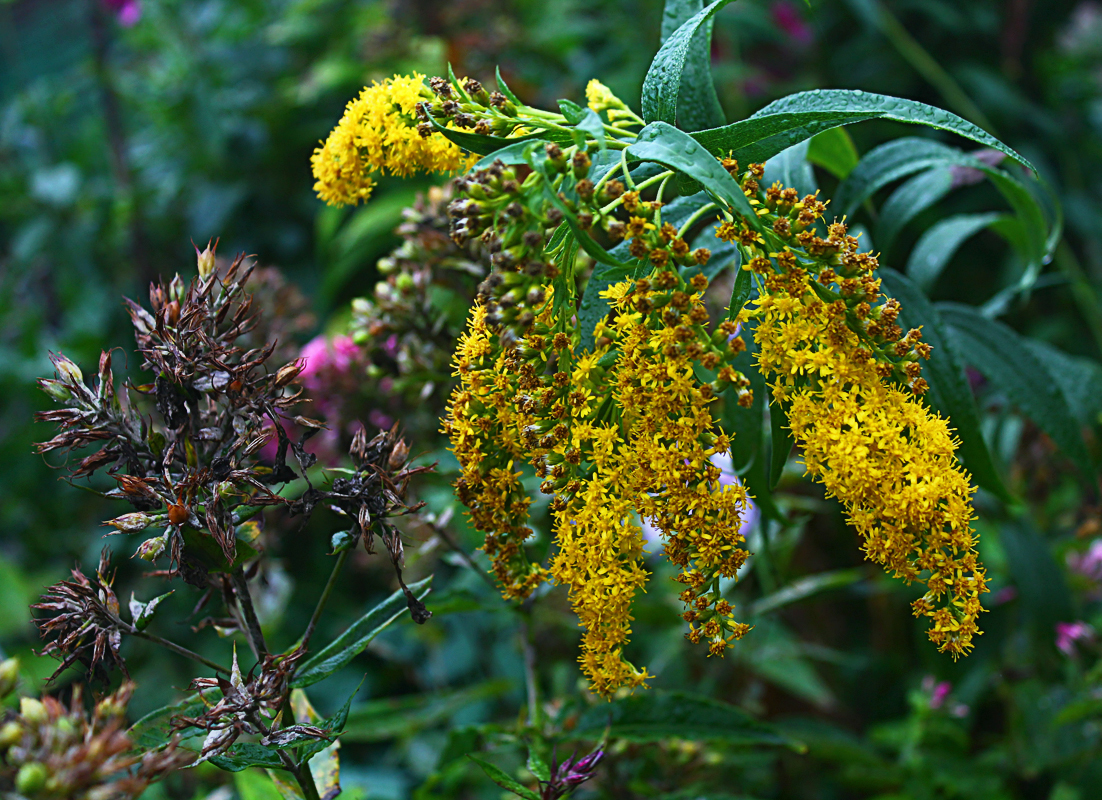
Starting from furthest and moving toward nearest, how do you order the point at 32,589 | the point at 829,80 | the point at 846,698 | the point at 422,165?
1. the point at 829,80
2. the point at 32,589
3. the point at 846,698
4. the point at 422,165

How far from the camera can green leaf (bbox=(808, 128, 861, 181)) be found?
0.98m

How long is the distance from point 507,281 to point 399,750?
122 centimetres

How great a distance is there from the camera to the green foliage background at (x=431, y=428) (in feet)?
4.17

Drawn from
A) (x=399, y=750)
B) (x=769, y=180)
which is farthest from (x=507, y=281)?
(x=399, y=750)

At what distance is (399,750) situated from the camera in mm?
1576

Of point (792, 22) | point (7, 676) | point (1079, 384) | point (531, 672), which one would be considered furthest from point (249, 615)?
point (792, 22)

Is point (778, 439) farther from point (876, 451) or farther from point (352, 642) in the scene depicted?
point (352, 642)

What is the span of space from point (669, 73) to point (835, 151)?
37cm

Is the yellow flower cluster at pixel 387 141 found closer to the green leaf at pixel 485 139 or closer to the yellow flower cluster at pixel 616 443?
the green leaf at pixel 485 139

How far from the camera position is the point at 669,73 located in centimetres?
73

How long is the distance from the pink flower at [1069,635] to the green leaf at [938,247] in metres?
0.59

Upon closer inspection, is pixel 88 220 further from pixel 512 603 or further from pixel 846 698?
pixel 846 698

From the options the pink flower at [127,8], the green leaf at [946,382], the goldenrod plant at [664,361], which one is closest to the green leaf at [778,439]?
the goldenrod plant at [664,361]

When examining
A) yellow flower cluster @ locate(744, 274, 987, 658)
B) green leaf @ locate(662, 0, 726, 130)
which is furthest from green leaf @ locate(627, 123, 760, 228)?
green leaf @ locate(662, 0, 726, 130)
